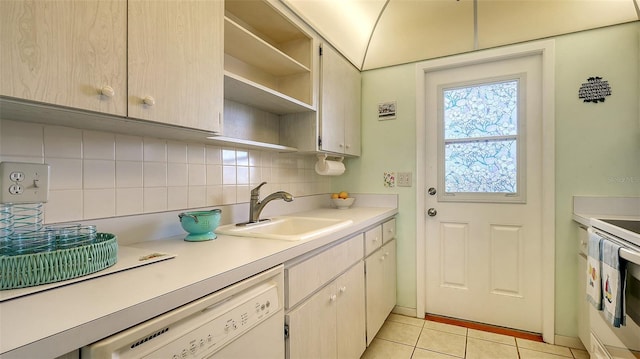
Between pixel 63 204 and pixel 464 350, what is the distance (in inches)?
91.6

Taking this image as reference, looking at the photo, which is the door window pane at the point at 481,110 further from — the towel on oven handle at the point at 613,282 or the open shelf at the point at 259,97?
the open shelf at the point at 259,97

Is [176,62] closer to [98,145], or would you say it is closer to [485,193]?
[98,145]

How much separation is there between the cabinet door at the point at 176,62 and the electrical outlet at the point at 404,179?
1.71 metres

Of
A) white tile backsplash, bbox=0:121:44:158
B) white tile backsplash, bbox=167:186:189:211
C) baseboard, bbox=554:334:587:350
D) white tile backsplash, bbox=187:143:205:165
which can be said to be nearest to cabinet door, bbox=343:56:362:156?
white tile backsplash, bbox=187:143:205:165

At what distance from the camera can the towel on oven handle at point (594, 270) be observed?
4.85 ft

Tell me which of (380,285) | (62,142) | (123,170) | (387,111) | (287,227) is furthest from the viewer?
(387,111)

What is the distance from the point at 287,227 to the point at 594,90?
2195mm

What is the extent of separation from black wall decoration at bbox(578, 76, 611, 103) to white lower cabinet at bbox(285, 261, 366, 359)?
6.09ft

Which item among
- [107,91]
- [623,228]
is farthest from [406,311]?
[107,91]

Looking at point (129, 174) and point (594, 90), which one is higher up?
point (594, 90)

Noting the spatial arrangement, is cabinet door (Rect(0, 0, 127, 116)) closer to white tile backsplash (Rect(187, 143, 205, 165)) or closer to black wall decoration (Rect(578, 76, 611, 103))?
white tile backsplash (Rect(187, 143, 205, 165))

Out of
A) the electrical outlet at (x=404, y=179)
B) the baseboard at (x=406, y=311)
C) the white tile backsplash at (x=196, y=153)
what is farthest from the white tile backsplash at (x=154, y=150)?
the baseboard at (x=406, y=311)

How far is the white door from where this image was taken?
85.7 inches

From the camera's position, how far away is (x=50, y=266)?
0.71m
